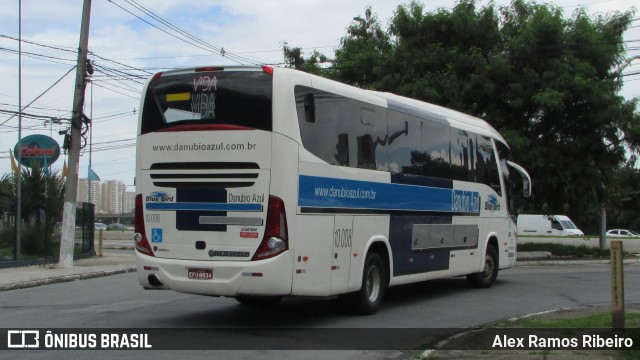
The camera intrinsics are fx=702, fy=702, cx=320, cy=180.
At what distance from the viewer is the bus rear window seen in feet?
31.4

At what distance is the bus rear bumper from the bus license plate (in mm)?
17

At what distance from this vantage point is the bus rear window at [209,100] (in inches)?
377

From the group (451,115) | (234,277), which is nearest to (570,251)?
(451,115)

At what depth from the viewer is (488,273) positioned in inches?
632

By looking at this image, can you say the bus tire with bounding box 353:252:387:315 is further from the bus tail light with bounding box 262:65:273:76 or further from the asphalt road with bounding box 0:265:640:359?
the bus tail light with bounding box 262:65:273:76

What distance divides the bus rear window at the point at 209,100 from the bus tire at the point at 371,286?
3138mm

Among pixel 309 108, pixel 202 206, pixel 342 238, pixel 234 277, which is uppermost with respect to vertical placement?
pixel 309 108

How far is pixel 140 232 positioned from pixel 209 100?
7.15 feet

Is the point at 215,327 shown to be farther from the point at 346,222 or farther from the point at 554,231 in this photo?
the point at 554,231

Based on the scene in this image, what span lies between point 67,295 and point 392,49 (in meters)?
16.0

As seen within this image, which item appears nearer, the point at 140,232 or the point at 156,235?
the point at 156,235

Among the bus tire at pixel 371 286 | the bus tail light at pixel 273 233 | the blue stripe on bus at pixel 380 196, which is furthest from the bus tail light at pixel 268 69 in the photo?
the bus tire at pixel 371 286

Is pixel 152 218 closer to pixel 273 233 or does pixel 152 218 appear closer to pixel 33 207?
pixel 273 233

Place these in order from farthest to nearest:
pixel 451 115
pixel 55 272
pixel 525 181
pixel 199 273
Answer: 1. pixel 55 272
2. pixel 525 181
3. pixel 451 115
4. pixel 199 273
